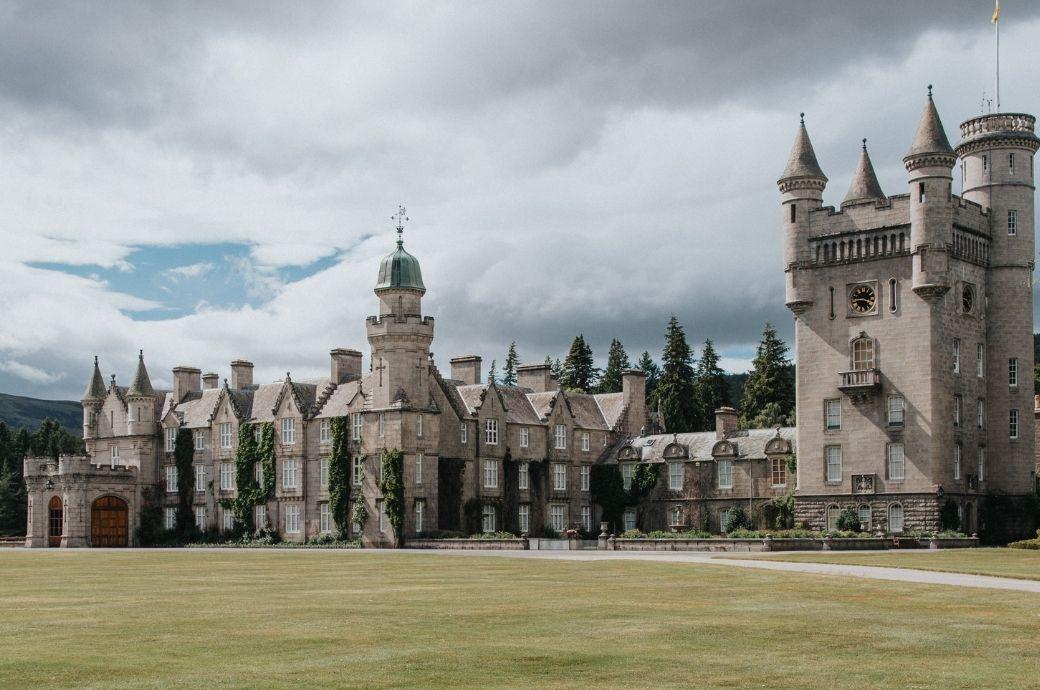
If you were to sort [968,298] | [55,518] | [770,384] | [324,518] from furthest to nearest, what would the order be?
[770,384] < [55,518] < [324,518] < [968,298]

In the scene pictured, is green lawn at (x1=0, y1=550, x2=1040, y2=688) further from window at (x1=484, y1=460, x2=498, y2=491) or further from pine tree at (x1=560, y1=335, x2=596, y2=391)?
pine tree at (x1=560, y1=335, x2=596, y2=391)

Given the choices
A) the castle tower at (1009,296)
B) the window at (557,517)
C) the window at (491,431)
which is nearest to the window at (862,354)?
the castle tower at (1009,296)

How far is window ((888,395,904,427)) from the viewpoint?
2704 inches

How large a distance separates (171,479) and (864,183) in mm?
47921

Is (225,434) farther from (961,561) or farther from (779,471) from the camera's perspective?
(961,561)

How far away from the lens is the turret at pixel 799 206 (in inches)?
2835

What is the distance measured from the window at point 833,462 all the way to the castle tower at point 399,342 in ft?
73.2

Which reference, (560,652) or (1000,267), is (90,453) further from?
(560,652)

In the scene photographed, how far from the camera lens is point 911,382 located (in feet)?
224

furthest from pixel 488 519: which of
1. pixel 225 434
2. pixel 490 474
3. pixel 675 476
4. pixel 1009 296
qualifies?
pixel 1009 296

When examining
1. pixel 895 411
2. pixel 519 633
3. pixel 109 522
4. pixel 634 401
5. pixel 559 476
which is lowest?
pixel 109 522

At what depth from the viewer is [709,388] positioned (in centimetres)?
11712

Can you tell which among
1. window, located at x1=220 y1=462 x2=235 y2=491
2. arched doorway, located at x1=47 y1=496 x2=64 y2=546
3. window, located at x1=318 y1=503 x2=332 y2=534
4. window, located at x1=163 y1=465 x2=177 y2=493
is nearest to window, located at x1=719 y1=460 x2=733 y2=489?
window, located at x1=318 y1=503 x2=332 y2=534

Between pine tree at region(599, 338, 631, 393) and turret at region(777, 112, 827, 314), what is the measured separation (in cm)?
6062
